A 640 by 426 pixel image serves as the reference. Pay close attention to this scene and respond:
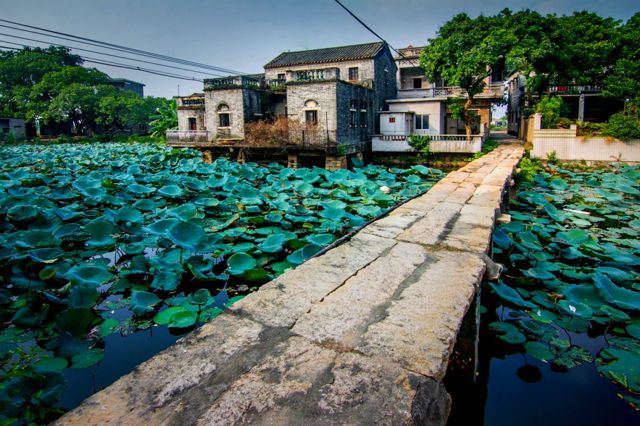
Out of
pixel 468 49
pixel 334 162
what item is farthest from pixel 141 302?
pixel 468 49

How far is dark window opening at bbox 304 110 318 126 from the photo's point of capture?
18.0m

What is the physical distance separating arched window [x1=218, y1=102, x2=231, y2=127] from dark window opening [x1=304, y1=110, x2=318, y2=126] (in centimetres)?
458

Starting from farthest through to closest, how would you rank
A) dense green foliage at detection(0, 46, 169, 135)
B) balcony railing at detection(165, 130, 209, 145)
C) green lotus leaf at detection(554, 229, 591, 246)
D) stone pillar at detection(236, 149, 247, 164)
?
dense green foliage at detection(0, 46, 169, 135) < balcony railing at detection(165, 130, 209, 145) < stone pillar at detection(236, 149, 247, 164) < green lotus leaf at detection(554, 229, 591, 246)

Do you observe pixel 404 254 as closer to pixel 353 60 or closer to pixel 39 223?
pixel 39 223

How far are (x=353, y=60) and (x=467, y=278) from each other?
21.5 m

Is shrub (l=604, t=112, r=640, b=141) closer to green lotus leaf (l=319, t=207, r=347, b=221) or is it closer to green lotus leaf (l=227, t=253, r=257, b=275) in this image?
green lotus leaf (l=319, t=207, r=347, b=221)

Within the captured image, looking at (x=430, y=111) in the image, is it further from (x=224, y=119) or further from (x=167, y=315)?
(x=167, y=315)

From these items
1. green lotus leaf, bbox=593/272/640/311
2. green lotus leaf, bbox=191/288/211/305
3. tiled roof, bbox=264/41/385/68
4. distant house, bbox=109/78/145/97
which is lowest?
green lotus leaf, bbox=191/288/211/305

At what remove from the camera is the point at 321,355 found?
1.97 meters

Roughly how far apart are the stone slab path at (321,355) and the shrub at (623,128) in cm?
1660

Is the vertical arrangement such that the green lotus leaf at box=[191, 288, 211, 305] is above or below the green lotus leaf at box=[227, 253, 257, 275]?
below

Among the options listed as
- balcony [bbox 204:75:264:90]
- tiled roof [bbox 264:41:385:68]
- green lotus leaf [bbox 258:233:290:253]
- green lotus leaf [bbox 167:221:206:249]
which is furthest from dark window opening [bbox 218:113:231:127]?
green lotus leaf [bbox 167:221:206:249]

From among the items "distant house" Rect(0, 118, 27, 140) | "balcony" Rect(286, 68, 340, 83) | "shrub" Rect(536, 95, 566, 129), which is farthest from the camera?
"distant house" Rect(0, 118, 27, 140)

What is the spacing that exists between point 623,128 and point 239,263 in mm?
17816
